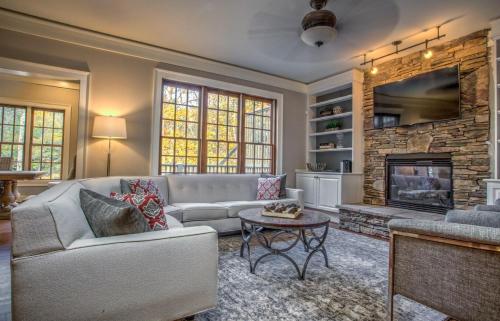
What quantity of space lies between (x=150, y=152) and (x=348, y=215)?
330 cm

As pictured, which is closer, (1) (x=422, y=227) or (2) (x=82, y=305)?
(2) (x=82, y=305)

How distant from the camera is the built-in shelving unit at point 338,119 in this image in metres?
4.73

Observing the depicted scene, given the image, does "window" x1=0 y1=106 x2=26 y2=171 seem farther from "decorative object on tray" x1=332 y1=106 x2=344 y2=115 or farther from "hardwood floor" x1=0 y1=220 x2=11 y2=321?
"decorative object on tray" x1=332 y1=106 x2=344 y2=115

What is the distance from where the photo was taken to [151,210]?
1.73 m

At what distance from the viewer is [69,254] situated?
1.14 metres

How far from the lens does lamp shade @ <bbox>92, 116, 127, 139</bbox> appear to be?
3.45 m

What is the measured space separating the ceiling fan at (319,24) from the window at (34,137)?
517 centimetres

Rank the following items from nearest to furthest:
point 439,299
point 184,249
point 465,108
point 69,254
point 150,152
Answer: point 69,254, point 439,299, point 184,249, point 465,108, point 150,152

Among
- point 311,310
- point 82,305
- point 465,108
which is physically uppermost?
point 465,108

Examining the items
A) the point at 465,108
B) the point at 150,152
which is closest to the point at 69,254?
the point at 150,152

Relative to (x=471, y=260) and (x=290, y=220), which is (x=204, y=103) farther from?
(x=471, y=260)

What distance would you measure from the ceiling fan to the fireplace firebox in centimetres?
242

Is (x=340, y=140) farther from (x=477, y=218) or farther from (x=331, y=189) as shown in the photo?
(x=477, y=218)

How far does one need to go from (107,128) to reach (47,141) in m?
2.93
